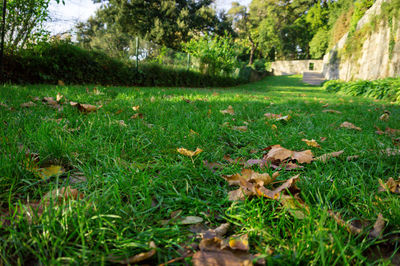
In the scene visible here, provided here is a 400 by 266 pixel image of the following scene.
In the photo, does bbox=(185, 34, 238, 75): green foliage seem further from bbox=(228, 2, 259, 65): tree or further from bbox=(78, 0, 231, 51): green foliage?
bbox=(228, 2, 259, 65): tree

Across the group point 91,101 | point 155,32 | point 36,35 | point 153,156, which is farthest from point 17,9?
point 155,32

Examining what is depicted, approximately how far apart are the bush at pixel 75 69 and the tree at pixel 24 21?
24 cm

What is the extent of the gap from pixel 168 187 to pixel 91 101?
2617 millimetres

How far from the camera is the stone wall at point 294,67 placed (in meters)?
36.2

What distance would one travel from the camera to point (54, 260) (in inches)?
22.7

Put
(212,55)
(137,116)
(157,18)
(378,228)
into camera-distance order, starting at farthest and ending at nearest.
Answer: (157,18) < (212,55) < (137,116) < (378,228)

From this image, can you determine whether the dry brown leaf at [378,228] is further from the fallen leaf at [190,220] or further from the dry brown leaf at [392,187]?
the fallen leaf at [190,220]

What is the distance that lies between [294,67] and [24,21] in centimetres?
4055

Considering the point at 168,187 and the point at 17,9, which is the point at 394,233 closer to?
the point at 168,187

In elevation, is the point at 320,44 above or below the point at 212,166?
above

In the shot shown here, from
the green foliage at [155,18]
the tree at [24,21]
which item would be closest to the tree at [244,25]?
the green foliage at [155,18]

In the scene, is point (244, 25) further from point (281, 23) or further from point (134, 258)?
point (134, 258)

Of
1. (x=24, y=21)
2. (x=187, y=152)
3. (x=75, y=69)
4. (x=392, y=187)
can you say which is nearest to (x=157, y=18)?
(x=75, y=69)

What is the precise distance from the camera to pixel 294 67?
38.9m
